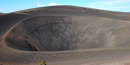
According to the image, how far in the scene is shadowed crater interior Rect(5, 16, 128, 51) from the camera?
75.0ft

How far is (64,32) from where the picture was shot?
2708cm

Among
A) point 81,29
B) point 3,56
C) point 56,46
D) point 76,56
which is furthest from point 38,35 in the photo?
point 76,56

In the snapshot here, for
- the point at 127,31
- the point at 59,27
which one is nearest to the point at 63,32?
the point at 59,27

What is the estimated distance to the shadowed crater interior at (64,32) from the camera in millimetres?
22867

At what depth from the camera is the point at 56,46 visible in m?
24.7

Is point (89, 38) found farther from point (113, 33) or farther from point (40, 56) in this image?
point (40, 56)

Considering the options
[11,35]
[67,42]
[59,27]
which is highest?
[59,27]

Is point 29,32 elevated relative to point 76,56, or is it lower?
elevated

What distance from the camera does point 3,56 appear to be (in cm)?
1131

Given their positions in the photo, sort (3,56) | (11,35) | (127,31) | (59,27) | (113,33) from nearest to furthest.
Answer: (3,56) → (11,35) → (127,31) → (113,33) → (59,27)

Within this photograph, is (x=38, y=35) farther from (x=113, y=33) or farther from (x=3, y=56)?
(x=113, y=33)

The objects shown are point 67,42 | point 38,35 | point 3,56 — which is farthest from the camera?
point 67,42

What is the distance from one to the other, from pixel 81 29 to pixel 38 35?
10172 mm

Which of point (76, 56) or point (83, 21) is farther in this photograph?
point (83, 21)
